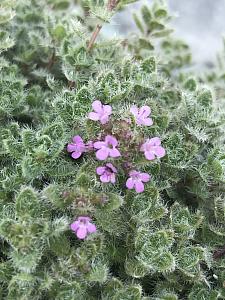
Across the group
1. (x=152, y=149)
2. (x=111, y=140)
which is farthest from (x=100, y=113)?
(x=152, y=149)

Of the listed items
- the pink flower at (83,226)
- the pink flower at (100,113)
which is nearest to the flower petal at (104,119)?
the pink flower at (100,113)

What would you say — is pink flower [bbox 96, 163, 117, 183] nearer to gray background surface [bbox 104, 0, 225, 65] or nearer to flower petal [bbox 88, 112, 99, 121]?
flower petal [bbox 88, 112, 99, 121]

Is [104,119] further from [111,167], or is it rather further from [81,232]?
[81,232]

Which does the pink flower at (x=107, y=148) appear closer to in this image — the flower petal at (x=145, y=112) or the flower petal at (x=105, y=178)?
the flower petal at (x=105, y=178)

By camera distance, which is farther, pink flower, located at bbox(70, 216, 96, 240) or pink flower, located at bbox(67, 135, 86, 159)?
pink flower, located at bbox(67, 135, 86, 159)

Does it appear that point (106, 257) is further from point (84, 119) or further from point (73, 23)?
point (73, 23)

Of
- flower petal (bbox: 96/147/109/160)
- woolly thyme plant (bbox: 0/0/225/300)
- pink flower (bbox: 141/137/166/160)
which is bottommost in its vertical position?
woolly thyme plant (bbox: 0/0/225/300)

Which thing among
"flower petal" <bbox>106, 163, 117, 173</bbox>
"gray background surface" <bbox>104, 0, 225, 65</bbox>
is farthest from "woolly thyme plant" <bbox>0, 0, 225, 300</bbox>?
"gray background surface" <bbox>104, 0, 225, 65</bbox>
